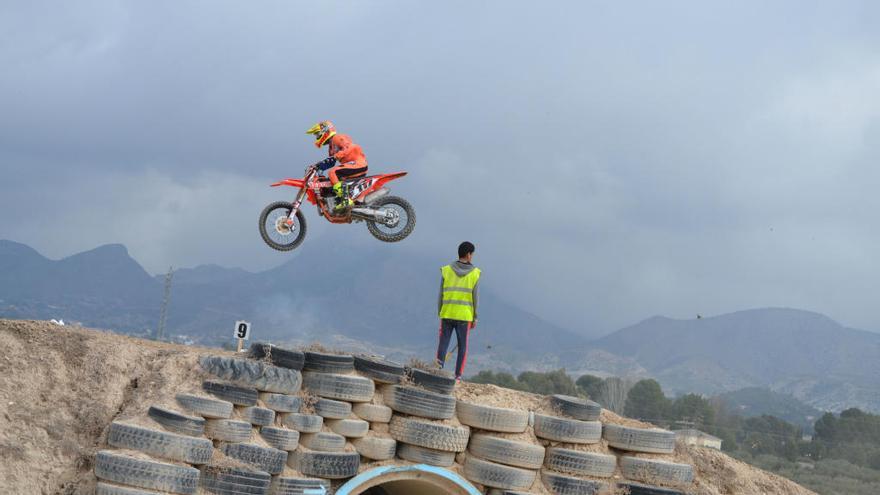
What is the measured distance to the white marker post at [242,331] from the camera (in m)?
12.8

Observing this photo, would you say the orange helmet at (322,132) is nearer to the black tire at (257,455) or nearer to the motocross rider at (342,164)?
the motocross rider at (342,164)

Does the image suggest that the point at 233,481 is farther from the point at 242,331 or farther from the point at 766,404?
the point at 766,404

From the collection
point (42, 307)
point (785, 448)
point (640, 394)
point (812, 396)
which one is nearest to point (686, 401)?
point (640, 394)

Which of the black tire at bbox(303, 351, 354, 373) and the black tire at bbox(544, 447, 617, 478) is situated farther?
the black tire at bbox(544, 447, 617, 478)

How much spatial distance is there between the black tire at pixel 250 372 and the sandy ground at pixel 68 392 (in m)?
0.20

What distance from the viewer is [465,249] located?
520 inches

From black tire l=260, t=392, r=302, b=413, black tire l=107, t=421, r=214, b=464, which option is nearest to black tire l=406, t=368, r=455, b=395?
black tire l=260, t=392, r=302, b=413

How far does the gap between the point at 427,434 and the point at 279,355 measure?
2.12 metres

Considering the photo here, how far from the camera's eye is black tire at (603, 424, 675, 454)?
1244cm

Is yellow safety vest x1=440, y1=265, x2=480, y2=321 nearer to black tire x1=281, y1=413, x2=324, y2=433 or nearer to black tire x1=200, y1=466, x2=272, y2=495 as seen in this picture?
black tire x1=281, y1=413, x2=324, y2=433

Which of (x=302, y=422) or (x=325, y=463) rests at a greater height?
(x=302, y=422)

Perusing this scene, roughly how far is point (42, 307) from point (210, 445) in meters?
188

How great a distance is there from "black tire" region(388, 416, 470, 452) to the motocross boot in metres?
4.14

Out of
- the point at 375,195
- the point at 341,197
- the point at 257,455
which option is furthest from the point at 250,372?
the point at 375,195
